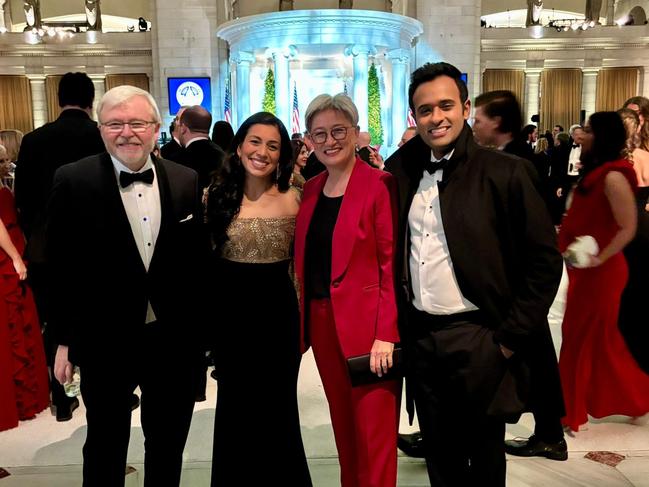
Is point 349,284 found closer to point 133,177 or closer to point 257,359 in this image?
point 257,359

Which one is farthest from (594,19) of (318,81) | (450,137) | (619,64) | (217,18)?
(450,137)

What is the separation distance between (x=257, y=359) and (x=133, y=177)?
0.98m

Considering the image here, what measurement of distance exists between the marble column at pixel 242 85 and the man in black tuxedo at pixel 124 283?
14.5 m

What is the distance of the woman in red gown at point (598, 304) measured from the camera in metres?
3.33

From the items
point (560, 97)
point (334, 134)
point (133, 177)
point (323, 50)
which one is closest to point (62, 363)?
point (133, 177)

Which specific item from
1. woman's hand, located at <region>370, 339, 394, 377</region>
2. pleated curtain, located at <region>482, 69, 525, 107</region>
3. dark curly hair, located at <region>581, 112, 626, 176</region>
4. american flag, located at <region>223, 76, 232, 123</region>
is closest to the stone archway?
pleated curtain, located at <region>482, 69, 525, 107</region>

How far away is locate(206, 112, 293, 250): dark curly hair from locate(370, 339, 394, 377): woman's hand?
0.82m

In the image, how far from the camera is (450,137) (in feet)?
6.96

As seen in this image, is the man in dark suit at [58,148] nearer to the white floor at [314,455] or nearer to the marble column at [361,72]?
the white floor at [314,455]

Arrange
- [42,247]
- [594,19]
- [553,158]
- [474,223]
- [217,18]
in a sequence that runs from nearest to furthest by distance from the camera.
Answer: [474,223], [42,247], [553,158], [217,18], [594,19]

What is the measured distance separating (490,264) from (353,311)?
1.88 feet

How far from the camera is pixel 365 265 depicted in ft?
7.76

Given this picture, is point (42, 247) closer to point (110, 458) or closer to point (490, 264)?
point (110, 458)

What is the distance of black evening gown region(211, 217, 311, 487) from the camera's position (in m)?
2.62
